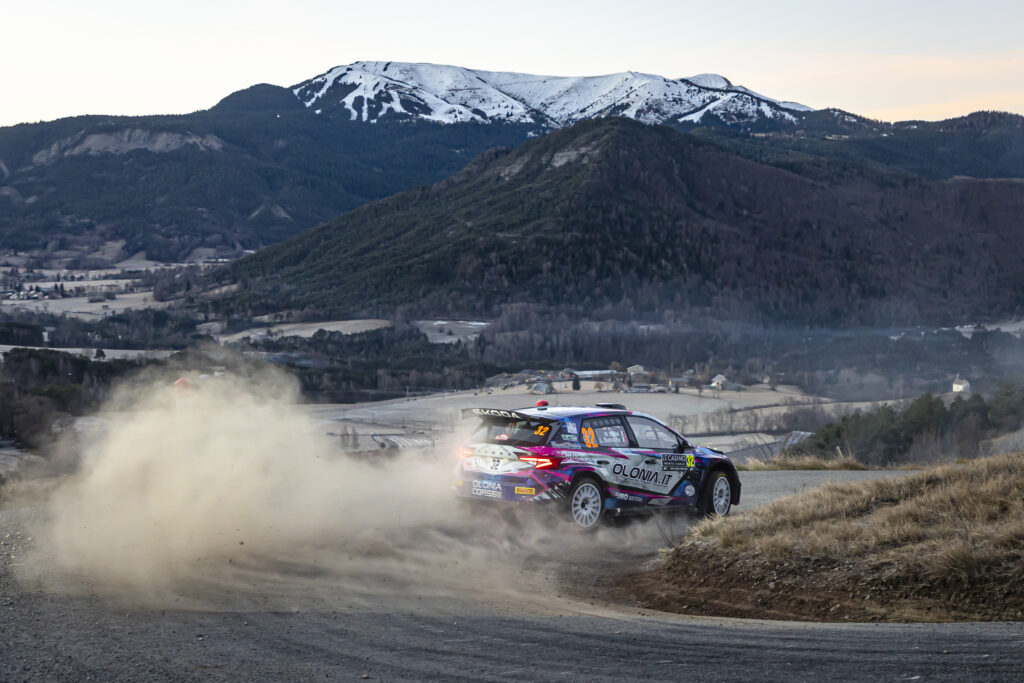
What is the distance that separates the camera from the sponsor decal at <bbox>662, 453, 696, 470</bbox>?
15.8m

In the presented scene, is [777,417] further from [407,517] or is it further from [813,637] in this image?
[813,637]

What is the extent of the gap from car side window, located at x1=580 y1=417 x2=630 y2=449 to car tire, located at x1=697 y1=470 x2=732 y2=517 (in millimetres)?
1502

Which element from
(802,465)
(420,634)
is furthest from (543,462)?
(802,465)

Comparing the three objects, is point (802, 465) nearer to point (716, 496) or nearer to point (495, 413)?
point (716, 496)

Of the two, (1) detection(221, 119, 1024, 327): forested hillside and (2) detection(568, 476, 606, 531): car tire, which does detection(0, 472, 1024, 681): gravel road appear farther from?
(1) detection(221, 119, 1024, 327): forested hillside

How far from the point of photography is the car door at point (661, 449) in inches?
618

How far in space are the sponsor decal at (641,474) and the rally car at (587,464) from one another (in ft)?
0.05

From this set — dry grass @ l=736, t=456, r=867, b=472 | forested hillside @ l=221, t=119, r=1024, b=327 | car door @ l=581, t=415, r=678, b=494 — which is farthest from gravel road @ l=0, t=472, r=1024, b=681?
forested hillside @ l=221, t=119, r=1024, b=327

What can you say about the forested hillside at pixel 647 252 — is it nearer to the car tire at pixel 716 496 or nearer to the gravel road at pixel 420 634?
the car tire at pixel 716 496

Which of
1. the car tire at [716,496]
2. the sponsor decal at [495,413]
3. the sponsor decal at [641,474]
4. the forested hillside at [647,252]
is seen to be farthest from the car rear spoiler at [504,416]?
the forested hillside at [647,252]

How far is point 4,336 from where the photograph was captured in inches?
4158

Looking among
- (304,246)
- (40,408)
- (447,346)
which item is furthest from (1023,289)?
(40,408)

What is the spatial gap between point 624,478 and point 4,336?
103181mm

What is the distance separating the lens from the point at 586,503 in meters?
14.9
